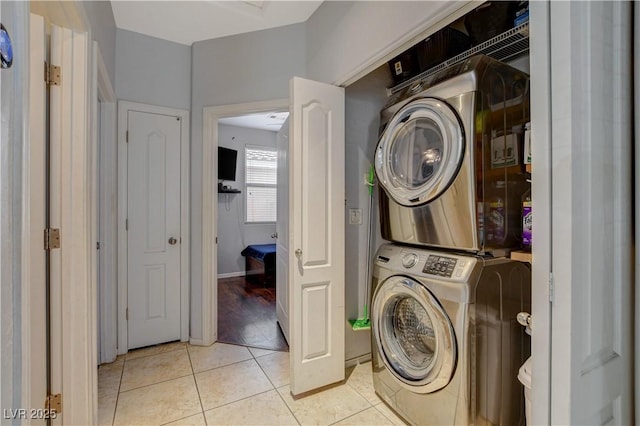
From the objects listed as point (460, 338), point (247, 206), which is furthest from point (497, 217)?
point (247, 206)

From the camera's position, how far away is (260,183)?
5500 millimetres

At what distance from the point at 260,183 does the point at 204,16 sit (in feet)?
10.9

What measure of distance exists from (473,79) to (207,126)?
2097 mm

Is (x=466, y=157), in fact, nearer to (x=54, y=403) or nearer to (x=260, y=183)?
(x=54, y=403)

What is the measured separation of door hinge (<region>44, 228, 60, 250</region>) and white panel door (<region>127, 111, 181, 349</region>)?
111 centimetres

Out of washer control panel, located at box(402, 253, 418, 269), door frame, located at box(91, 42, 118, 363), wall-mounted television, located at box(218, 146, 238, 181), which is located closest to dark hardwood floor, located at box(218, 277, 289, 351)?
door frame, located at box(91, 42, 118, 363)

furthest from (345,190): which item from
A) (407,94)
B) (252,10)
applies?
(252,10)

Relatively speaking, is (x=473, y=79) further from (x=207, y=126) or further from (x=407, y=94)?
(x=207, y=126)

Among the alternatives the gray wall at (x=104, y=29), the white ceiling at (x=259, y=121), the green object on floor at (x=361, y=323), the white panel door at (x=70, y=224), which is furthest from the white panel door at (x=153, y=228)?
the white ceiling at (x=259, y=121)

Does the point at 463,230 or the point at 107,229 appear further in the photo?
the point at 107,229

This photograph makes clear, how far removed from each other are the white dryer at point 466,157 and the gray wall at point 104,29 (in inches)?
69.9

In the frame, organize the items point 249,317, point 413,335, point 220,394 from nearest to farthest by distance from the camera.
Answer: point 413,335 → point 220,394 → point 249,317

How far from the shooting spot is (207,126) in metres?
2.61

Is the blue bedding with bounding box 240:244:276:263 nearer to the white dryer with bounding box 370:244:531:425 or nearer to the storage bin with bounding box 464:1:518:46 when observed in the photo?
the white dryer with bounding box 370:244:531:425
